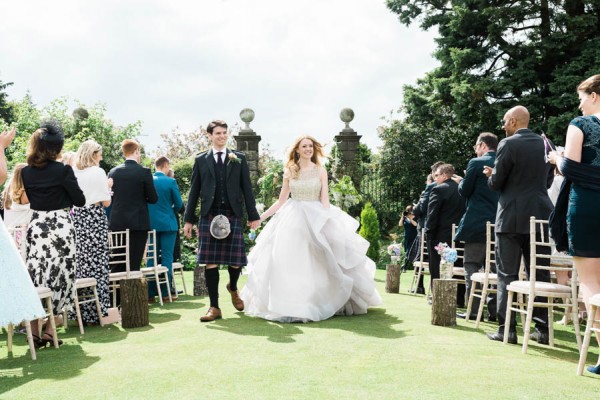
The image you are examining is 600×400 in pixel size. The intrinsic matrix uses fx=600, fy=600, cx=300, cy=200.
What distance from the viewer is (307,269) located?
677 centimetres

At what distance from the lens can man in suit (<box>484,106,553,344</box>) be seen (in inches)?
221

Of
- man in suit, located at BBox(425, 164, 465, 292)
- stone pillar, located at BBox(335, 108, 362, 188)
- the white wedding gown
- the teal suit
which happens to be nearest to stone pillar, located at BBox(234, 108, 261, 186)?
stone pillar, located at BBox(335, 108, 362, 188)

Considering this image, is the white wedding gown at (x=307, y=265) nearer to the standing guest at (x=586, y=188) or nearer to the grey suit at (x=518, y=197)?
the grey suit at (x=518, y=197)

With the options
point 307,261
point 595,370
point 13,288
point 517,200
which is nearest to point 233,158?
point 307,261

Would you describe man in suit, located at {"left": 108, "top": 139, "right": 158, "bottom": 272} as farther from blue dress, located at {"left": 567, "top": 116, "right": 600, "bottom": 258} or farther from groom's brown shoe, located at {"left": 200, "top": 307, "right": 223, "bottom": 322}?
blue dress, located at {"left": 567, "top": 116, "right": 600, "bottom": 258}

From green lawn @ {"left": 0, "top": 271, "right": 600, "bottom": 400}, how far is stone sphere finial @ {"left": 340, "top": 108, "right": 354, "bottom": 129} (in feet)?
38.0

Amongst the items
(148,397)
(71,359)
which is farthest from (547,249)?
(71,359)

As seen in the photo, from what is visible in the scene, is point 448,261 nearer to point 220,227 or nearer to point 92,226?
point 220,227

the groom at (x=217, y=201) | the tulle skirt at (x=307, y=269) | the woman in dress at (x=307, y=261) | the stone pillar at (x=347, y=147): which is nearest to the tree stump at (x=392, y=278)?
the woman in dress at (x=307, y=261)

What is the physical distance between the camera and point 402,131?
20781mm

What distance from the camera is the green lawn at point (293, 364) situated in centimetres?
382

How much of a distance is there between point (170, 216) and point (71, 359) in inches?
178

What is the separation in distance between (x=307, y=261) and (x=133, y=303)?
1964mm

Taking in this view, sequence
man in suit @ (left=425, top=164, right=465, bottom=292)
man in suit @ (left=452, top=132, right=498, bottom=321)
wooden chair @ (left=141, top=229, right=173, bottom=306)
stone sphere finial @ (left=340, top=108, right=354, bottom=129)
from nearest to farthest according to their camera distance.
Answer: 1. man in suit @ (left=452, top=132, right=498, bottom=321)
2. man in suit @ (left=425, top=164, right=465, bottom=292)
3. wooden chair @ (left=141, top=229, right=173, bottom=306)
4. stone sphere finial @ (left=340, top=108, right=354, bottom=129)
